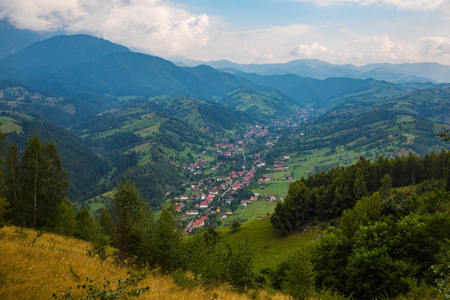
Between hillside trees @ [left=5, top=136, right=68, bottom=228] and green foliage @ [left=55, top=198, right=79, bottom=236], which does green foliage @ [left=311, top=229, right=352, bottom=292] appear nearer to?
hillside trees @ [left=5, top=136, right=68, bottom=228]

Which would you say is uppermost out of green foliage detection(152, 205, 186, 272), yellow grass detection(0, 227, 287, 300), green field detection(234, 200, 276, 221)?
yellow grass detection(0, 227, 287, 300)

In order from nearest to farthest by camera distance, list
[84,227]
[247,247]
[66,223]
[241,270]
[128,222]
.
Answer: [128,222] < [241,270] < [247,247] < [66,223] < [84,227]

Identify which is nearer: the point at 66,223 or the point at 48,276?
the point at 48,276

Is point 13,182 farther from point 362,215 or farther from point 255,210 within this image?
point 255,210

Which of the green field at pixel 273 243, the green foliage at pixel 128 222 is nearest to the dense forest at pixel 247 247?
the green foliage at pixel 128 222

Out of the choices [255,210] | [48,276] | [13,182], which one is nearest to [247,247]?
[48,276]

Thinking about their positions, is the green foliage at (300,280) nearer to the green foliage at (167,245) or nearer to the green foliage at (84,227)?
the green foliage at (167,245)

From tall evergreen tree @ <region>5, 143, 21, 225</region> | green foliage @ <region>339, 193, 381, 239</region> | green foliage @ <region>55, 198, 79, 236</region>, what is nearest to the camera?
tall evergreen tree @ <region>5, 143, 21, 225</region>

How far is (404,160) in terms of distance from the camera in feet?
242

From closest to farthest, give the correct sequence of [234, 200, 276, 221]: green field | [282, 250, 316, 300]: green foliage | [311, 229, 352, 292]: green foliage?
[282, 250, 316, 300]: green foliage
[311, 229, 352, 292]: green foliage
[234, 200, 276, 221]: green field

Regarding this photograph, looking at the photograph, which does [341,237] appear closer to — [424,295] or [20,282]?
[424,295]

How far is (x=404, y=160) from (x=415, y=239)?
2213 inches

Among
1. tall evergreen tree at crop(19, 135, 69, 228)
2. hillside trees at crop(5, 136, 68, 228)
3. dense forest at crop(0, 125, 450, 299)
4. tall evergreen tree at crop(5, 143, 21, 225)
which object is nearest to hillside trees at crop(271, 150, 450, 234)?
dense forest at crop(0, 125, 450, 299)

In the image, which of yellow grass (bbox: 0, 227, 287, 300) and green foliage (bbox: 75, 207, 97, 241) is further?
green foliage (bbox: 75, 207, 97, 241)
